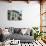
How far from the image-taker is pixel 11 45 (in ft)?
11.0

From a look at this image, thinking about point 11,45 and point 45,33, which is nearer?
point 11,45

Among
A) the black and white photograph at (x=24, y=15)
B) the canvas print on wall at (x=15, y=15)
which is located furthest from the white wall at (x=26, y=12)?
the canvas print on wall at (x=15, y=15)

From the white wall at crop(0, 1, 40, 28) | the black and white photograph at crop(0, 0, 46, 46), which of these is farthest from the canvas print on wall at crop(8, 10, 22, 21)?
the white wall at crop(0, 1, 40, 28)

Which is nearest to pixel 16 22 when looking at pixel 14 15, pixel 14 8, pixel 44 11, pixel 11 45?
pixel 14 15

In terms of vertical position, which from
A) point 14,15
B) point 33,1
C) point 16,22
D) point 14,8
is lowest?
point 16,22

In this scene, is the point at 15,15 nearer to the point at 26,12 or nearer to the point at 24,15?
the point at 24,15

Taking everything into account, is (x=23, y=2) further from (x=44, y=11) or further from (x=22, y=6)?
(x=44, y=11)

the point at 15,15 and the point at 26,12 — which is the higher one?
the point at 26,12

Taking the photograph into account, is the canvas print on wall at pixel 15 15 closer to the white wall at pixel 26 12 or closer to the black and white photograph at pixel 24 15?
the black and white photograph at pixel 24 15

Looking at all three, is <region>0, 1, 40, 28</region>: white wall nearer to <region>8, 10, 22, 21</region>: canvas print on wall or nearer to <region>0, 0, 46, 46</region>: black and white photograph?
<region>0, 0, 46, 46</region>: black and white photograph

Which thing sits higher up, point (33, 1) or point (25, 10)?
point (33, 1)

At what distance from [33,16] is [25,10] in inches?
19.3

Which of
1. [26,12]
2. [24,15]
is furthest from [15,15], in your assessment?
[26,12]

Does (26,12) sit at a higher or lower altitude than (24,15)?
higher
